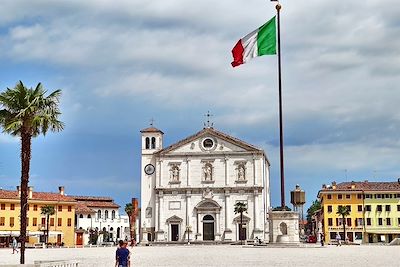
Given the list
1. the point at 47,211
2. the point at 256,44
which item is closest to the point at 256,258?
the point at 256,44

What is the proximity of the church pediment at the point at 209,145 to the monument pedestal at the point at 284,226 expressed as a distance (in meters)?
40.1

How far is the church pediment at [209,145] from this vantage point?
84.3m

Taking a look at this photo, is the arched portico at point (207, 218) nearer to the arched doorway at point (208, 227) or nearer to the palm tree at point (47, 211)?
the arched doorway at point (208, 227)

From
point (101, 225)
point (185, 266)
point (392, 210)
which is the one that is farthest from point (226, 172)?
point (185, 266)

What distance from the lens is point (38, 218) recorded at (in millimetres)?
83875

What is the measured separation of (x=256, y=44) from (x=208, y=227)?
48671 millimetres

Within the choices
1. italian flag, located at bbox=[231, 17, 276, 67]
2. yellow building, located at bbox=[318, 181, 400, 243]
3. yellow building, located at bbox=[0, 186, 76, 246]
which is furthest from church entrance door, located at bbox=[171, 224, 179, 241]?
italian flag, located at bbox=[231, 17, 276, 67]

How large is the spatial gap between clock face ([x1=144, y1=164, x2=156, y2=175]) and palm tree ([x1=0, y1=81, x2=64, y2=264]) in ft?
198

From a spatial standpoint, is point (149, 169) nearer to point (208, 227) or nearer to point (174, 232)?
point (174, 232)

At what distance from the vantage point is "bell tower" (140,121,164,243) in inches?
3339

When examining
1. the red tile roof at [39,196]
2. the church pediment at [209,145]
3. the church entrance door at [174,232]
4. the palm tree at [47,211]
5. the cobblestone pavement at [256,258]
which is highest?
the church pediment at [209,145]

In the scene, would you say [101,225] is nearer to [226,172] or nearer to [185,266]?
[226,172]

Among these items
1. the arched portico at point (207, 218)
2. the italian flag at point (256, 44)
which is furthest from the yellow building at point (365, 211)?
the italian flag at point (256, 44)

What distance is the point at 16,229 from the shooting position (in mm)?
79438
